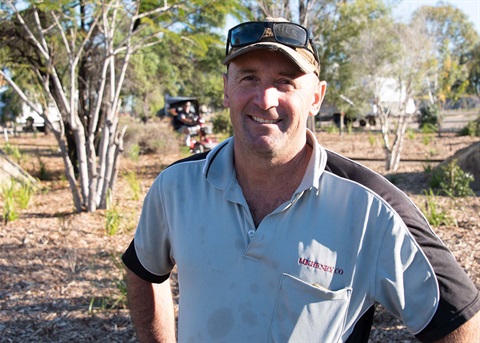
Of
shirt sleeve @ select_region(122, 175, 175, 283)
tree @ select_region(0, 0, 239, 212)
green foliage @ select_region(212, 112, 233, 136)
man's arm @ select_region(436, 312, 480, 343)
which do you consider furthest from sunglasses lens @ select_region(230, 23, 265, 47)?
green foliage @ select_region(212, 112, 233, 136)

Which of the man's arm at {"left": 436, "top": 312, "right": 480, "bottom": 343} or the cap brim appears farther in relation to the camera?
the cap brim

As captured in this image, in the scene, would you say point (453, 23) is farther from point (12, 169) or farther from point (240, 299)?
point (240, 299)

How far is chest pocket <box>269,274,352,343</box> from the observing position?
5.03 ft

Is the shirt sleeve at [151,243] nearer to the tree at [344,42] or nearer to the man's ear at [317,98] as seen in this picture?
the man's ear at [317,98]

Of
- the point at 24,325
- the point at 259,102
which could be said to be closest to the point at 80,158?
the point at 24,325

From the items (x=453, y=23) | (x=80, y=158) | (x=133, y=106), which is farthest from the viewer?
(x=453, y=23)

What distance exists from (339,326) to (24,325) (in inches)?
125

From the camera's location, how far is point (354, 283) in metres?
1.54

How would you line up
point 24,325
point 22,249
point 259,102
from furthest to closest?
point 22,249 → point 24,325 → point 259,102

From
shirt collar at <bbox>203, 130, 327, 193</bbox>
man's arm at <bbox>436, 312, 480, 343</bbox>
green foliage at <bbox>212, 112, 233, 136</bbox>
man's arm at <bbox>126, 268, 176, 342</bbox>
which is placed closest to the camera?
man's arm at <bbox>436, 312, 480, 343</bbox>

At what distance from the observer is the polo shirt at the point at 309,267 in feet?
4.87

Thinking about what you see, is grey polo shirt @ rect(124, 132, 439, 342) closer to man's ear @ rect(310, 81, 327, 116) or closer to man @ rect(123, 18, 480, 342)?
man @ rect(123, 18, 480, 342)

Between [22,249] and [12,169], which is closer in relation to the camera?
[22,249]

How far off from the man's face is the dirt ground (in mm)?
2411
